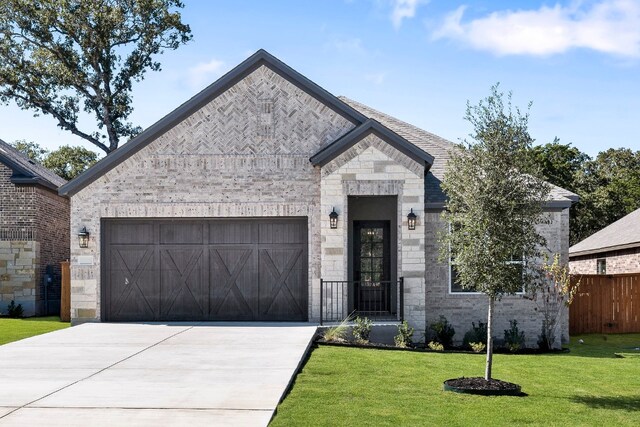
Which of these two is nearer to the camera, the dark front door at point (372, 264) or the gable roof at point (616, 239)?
the dark front door at point (372, 264)

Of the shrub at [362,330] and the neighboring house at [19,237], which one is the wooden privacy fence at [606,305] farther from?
the neighboring house at [19,237]

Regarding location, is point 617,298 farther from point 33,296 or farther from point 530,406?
point 33,296

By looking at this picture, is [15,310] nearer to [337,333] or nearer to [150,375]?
[337,333]

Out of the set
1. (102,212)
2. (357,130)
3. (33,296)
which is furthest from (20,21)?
(357,130)

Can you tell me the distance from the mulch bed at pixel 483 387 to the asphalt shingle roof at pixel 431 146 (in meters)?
6.93

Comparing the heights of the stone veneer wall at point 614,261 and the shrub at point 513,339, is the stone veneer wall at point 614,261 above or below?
above

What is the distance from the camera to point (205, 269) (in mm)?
17781

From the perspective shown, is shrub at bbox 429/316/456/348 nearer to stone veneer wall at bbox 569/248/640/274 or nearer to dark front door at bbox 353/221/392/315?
dark front door at bbox 353/221/392/315

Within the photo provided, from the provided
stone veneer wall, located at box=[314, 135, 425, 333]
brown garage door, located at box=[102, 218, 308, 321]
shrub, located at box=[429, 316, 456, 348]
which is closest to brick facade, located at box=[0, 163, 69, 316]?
brown garage door, located at box=[102, 218, 308, 321]

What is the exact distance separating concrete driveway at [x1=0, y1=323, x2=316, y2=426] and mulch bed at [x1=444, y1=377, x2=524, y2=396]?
7.48 feet

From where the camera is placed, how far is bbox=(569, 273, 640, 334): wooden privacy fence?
808 inches

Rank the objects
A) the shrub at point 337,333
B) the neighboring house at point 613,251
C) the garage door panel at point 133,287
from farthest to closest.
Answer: the neighboring house at point 613,251 < the garage door panel at point 133,287 < the shrub at point 337,333

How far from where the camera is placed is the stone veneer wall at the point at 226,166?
57.7 ft

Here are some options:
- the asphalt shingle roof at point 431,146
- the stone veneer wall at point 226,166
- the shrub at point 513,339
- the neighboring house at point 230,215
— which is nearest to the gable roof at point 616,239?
the asphalt shingle roof at point 431,146
